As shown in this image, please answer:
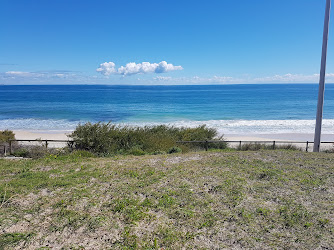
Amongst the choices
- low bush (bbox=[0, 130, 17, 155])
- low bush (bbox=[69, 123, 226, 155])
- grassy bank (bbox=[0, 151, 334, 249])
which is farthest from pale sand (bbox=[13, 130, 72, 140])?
grassy bank (bbox=[0, 151, 334, 249])

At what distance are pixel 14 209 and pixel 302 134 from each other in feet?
94.6

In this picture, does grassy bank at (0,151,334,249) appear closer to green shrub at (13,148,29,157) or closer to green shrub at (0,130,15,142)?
green shrub at (13,148,29,157)

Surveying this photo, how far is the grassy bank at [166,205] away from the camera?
4355mm

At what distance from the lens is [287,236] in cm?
450

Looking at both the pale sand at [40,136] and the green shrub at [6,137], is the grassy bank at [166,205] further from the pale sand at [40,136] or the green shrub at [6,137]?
the pale sand at [40,136]

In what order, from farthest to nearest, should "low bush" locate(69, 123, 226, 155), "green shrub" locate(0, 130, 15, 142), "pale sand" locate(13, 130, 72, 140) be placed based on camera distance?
"pale sand" locate(13, 130, 72, 140) < "green shrub" locate(0, 130, 15, 142) < "low bush" locate(69, 123, 226, 155)

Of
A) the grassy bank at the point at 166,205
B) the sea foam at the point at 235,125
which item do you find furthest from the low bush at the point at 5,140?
the sea foam at the point at 235,125

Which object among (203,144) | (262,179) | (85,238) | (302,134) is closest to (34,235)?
(85,238)

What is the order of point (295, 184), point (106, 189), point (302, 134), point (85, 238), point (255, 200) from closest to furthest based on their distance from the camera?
point (85, 238) < point (255, 200) < point (106, 189) < point (295, 184) < point (302, 134)

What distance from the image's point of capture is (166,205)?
18.3ft

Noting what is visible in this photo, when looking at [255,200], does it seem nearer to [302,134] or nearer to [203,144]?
[203,144]

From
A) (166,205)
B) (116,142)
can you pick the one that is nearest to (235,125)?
(116,142)

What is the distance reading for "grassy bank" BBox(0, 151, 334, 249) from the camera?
14.3 feet

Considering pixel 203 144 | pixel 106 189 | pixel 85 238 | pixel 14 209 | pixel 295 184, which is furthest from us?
pixel 203 144
